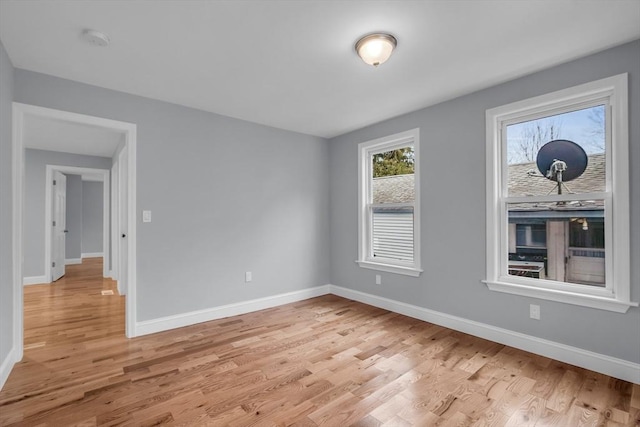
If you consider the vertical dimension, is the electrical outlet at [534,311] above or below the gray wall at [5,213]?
below

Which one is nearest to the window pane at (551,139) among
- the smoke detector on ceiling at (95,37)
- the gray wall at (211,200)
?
the gray wall at (211,200)

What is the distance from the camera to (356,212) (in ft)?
14.5

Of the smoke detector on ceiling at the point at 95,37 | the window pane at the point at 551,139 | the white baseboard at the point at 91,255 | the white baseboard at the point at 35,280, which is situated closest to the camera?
the smoke detector on ceiling at the point at 95,37

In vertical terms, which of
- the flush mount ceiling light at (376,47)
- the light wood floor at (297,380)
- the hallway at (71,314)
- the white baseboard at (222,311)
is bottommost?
the hallway at (71,314)

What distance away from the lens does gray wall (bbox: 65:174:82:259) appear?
7.46 meters

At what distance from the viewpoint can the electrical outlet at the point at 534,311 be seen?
2.65 m

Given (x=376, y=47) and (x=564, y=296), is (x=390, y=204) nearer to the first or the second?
(x=564, y=296)

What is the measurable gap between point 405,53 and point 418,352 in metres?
2.54

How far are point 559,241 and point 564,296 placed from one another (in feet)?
1.56

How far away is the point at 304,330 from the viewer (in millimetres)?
3250

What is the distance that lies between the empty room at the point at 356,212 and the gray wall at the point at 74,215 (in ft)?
12.9

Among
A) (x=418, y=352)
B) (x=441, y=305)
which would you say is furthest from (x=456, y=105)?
(x=418, y=352)

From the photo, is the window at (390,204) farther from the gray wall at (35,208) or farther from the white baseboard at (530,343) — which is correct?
the gray wall at (35,208)

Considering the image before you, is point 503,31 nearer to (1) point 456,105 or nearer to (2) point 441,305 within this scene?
(1) point 456,105
